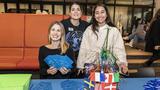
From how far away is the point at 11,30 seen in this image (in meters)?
4.59

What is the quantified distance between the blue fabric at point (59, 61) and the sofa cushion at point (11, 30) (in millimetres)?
2652

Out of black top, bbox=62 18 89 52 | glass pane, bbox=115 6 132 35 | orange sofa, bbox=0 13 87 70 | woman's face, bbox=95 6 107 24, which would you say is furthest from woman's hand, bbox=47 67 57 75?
glass pane, bbox=115 6 132 35

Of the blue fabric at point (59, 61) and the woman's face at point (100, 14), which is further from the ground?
the woman's face at point (100, 14)

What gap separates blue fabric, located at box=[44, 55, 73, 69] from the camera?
1.98m

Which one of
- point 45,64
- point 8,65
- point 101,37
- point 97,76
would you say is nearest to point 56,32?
point 45,64

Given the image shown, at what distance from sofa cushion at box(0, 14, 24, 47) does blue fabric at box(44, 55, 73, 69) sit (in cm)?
265

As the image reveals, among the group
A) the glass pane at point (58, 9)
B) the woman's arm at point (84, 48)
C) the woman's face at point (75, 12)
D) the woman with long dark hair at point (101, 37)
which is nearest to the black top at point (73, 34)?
the woman's face at point (75, 12)

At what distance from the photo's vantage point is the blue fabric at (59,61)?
1978mm

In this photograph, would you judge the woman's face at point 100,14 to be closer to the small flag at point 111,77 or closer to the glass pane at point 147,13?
the small flag at point 111,77

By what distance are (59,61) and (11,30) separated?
2.86 metres

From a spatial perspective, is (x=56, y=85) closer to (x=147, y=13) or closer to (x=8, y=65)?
(x=8, y=65)

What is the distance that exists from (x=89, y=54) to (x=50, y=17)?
97.1 inches

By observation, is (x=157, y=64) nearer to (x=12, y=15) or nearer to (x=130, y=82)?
(x=12, y=15)

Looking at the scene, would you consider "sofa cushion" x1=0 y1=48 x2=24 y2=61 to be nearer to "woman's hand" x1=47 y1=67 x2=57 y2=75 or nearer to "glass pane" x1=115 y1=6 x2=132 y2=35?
"woman's hand" x1=47 y1=67 x2=57 y2=75
